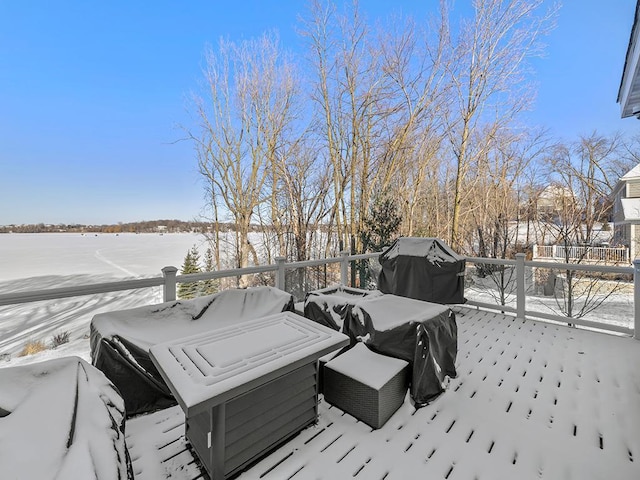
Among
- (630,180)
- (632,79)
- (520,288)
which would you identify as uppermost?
(630,180)

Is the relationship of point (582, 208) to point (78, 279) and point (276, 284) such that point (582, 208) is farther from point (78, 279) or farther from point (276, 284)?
point (78, 279)

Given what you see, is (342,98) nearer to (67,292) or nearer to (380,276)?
(380,276)

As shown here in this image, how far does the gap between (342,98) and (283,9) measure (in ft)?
9.72

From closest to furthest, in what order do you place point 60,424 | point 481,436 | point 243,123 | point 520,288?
point 60,424
point 481,436
point 520,288
point 243,123

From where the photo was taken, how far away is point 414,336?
224 cm

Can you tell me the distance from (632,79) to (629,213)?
38.2ft

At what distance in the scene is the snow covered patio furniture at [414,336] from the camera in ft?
7.39

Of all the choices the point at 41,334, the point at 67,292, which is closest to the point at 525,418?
the point at 67,292

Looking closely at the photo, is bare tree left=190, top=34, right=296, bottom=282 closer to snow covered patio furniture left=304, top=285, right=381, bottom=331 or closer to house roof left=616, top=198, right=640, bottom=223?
snow covered patio furniture left=304, top=285, right=381, bottom=331

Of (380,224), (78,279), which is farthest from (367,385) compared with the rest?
(78,279)

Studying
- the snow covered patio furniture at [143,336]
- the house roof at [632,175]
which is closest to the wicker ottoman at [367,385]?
the snow covered patio furniture at [143,336]

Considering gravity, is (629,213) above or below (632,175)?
below

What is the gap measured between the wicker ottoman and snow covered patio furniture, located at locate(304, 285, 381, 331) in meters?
0.41

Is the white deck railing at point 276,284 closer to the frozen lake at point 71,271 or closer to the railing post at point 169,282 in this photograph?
the railing post at point 169,282
